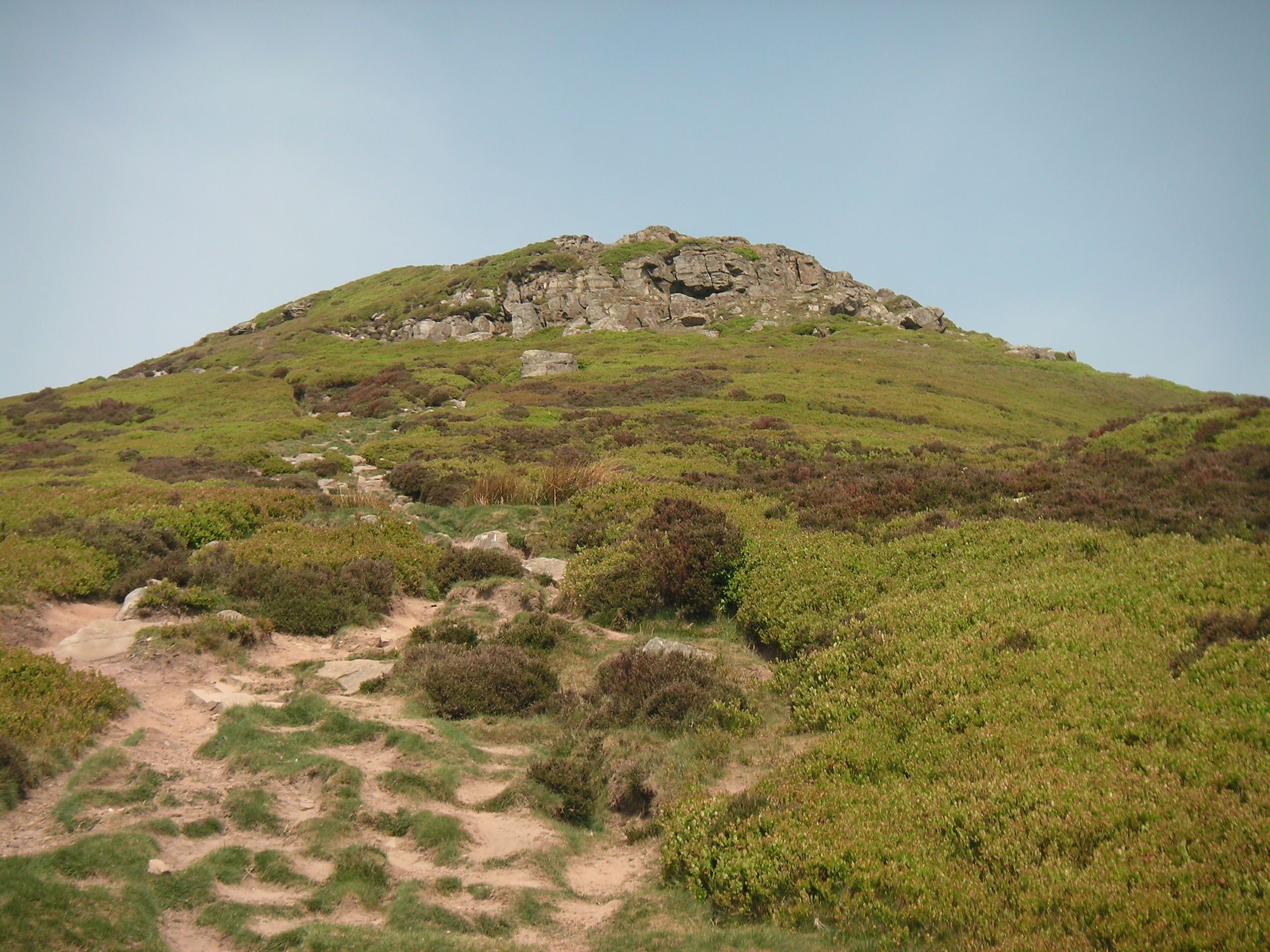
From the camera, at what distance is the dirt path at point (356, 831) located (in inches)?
277

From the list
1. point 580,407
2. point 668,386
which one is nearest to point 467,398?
point 580,407

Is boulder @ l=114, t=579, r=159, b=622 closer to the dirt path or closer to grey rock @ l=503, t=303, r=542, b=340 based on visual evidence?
the dirt path

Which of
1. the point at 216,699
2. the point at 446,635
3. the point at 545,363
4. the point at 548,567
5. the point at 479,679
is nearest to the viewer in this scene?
the point at 216,699

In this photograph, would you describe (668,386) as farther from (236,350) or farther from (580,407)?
(236,350)

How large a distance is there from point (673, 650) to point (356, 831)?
5560 millimetres

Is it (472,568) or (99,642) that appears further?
(472,568)

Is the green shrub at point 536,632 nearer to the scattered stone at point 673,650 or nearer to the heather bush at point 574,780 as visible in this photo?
the scattered stone at point 673,650

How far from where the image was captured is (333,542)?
17391 mm

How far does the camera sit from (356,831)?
8.27 meters

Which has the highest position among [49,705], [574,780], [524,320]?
[524,320]

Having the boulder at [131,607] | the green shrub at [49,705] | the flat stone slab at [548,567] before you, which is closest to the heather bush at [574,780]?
the green shrub at [49,705]

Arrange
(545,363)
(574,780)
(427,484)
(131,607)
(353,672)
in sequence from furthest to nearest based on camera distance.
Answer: (545,363) → (427,484) → (131,607) → (353,672) → (574,780)

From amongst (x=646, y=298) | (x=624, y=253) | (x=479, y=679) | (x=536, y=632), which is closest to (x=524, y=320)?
(x=646, y=298)

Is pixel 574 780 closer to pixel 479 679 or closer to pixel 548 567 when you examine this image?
pixel 479 679
